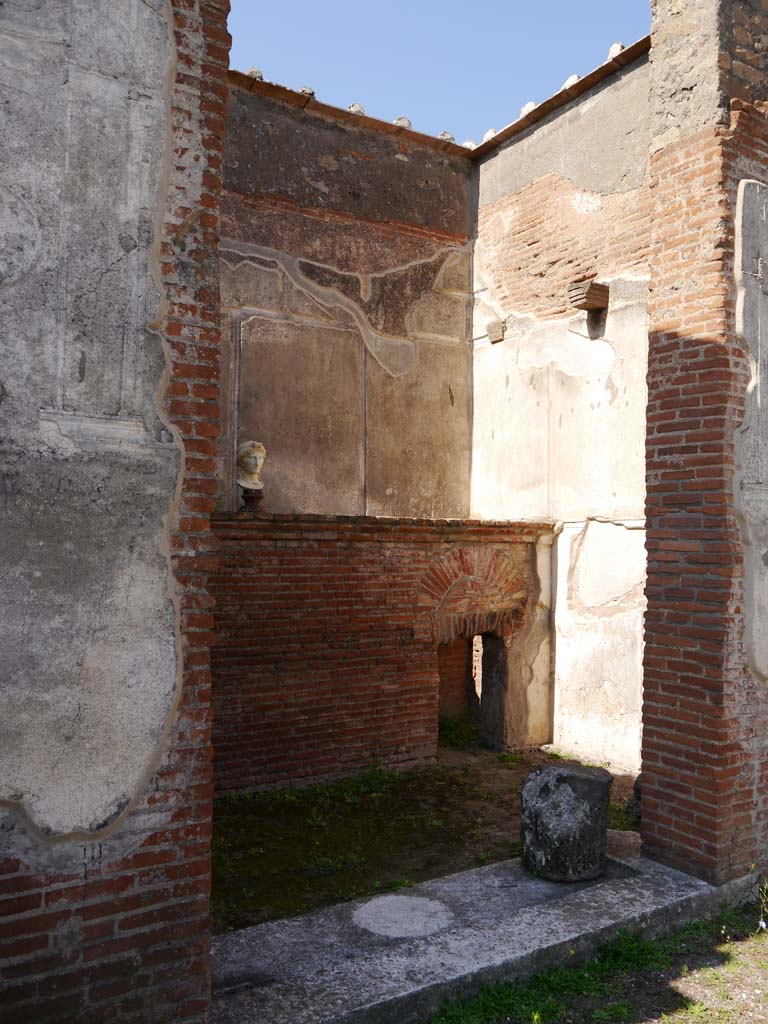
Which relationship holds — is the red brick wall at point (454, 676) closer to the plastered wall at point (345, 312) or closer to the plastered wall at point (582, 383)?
the plastered wall at point (582, 383)

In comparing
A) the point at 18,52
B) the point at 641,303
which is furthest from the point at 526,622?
the point at 18,52

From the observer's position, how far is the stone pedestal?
4.41 m

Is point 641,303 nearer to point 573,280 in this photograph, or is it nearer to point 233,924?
point 573,280

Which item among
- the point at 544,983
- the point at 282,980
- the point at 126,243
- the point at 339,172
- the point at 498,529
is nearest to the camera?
the point at 126,243

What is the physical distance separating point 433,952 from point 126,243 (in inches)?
126

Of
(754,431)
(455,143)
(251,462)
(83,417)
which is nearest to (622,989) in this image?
(754,431)

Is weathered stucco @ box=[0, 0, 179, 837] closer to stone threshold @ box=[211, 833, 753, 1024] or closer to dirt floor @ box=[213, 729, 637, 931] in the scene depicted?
stone threshold @ box=[211, 833, 753, 1024]

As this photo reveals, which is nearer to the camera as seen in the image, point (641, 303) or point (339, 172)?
point (641, 303)

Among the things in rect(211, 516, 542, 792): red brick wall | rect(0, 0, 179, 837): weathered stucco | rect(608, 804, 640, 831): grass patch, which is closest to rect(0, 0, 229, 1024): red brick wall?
rect(0, 0, 179, 837): weathered stucco

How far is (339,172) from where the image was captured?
29.2 ft

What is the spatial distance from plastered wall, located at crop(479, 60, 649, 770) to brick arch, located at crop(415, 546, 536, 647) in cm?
45

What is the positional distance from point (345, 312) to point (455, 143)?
2.53 meters

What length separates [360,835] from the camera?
5762mm

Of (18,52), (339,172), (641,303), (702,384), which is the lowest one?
(702,384)
